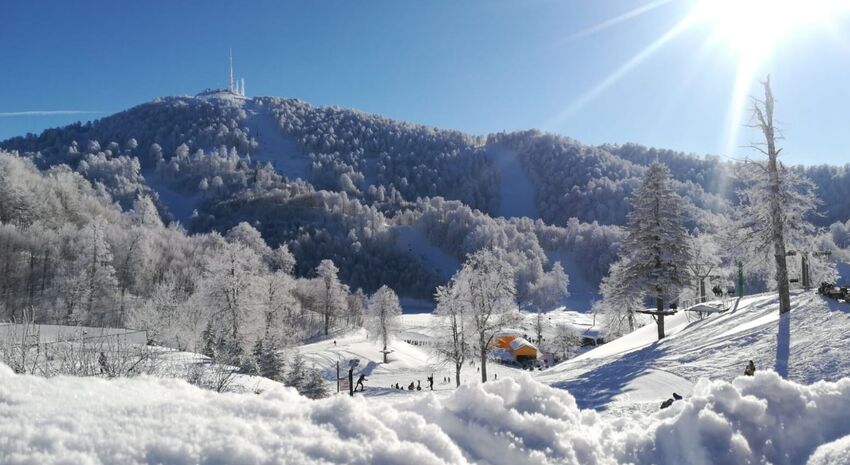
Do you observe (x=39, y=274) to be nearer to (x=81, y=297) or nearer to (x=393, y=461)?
(x=81, y=297)

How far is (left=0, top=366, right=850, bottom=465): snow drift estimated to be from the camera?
9.61 feet

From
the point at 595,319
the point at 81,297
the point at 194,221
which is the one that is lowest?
the point at 595,319

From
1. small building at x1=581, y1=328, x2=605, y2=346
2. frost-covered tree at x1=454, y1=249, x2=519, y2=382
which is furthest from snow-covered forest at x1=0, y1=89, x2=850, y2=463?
small building at x1=581, y1=328, x2=605, y2=346

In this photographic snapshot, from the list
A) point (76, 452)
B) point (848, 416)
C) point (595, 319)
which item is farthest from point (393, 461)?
point (595, 319)

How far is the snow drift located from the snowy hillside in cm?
913

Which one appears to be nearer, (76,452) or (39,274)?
(76,452)

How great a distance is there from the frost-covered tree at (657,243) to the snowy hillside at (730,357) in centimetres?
445

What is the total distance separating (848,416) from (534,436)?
2.57 meters

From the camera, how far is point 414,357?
5528 cm

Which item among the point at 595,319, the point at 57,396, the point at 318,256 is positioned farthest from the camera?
the point at 318,256

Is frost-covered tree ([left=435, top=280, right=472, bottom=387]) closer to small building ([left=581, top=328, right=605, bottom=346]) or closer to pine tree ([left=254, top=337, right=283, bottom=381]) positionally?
pine tree ([left=254, top=337, right=283, bottom=381])

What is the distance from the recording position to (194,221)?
168 m

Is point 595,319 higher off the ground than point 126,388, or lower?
lower

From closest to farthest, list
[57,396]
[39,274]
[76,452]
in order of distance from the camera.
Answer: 1. [76,452]
2. [57,396]
3. [39,274]
